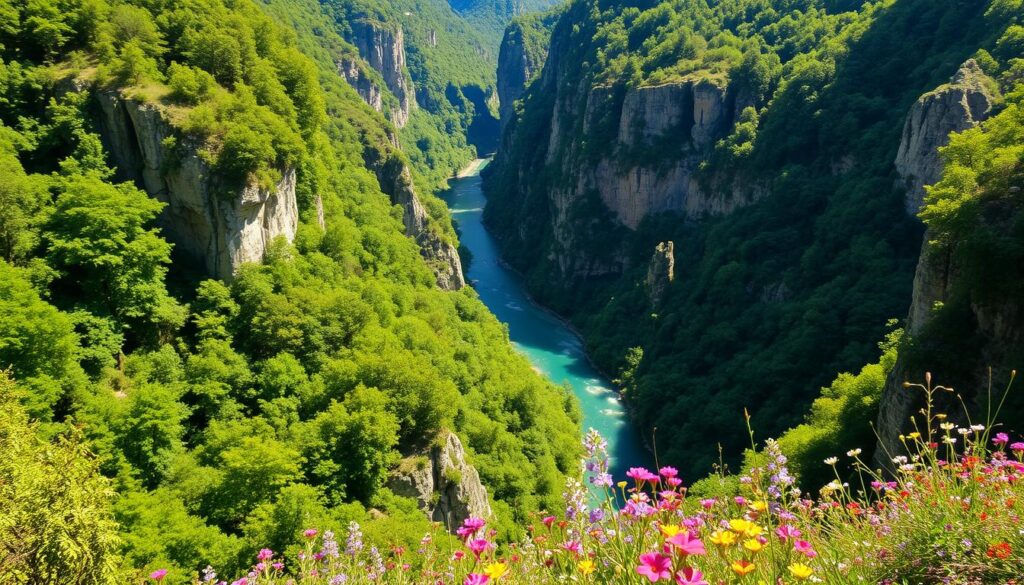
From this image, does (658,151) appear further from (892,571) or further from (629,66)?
(892,571)

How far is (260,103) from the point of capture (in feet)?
91.5

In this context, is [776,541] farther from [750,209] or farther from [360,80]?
[360,80]

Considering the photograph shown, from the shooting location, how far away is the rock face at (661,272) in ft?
196

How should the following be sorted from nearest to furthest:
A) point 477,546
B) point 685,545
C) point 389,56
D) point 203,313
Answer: point 685,545 < point 477,546 < point 203,313 < point 389,56

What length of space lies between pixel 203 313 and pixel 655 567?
77.7 feet

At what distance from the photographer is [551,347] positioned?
61906 millimetres

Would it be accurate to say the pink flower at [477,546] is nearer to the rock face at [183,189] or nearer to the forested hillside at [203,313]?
the forested hillside at [203,313]

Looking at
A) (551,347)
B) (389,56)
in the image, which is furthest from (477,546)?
(389,56)

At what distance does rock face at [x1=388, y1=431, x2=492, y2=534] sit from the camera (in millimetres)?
21062

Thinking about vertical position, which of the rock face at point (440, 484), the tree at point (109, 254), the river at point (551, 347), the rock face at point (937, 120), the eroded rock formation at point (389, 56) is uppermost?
the eroded rock formation at point (389, 56)

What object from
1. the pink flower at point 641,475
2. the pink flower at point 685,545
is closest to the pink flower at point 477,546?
the pink flower at point 641,475

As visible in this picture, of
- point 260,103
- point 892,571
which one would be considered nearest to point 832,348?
point 260,103

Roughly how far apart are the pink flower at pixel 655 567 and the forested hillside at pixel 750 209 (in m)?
17.6

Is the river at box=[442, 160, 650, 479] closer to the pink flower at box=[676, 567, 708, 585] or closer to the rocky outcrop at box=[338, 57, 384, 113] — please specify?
the pink flower at box=[676, 567, 708, 585]
